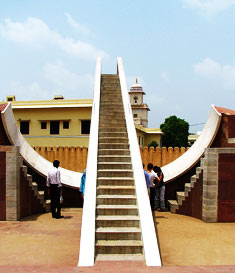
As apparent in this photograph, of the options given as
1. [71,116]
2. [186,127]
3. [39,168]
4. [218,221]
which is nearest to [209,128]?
[218,221]

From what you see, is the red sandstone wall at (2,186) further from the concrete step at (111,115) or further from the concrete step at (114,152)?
the concrete step at (111,115)

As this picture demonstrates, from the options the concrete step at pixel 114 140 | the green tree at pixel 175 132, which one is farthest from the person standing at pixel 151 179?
the green tree at pixel 175 132

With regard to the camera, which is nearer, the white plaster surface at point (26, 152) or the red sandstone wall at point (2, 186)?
the red sandstone wall at point (2, 186)

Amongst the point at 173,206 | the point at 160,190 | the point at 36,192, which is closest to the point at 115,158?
the point at 160,190

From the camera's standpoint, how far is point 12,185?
646cm

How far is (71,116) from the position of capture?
22.2 m

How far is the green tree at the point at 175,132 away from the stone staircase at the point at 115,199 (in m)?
33.3

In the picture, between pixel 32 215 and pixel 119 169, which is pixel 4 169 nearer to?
pixel 32 215

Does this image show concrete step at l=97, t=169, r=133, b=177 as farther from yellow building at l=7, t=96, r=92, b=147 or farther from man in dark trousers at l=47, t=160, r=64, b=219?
yellow building at l=7, t=96, r=92, b=147

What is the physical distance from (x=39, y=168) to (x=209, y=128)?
183 inches

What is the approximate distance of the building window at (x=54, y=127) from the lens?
2264 centimetres

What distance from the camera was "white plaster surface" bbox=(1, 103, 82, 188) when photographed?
25.0 ft

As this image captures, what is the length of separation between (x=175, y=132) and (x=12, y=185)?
36784 millimetres

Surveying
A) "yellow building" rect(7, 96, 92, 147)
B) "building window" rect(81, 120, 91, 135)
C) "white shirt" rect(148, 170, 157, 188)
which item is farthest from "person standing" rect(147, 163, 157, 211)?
"building window" rect(81, 120, 91, 135)
